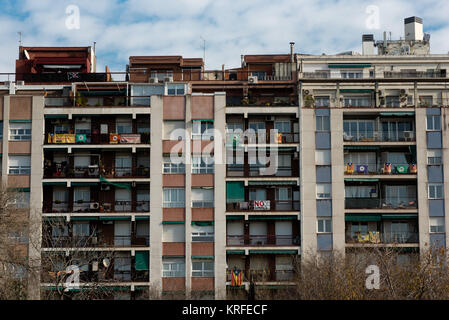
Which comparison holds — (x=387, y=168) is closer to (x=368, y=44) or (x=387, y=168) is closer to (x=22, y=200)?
(x=368, y=44)

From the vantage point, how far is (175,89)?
6041 centimetres

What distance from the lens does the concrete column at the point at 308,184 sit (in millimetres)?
55781

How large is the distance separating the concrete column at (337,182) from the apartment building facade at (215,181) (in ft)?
0.27

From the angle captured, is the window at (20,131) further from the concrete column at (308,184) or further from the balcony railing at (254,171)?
the concrete column at (308,184)

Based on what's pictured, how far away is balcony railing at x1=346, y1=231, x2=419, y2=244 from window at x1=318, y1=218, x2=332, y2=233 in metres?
1.91

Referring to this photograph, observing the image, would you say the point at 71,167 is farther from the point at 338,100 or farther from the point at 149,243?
the point at 338,100

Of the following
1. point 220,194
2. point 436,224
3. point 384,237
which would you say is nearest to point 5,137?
point 220,194

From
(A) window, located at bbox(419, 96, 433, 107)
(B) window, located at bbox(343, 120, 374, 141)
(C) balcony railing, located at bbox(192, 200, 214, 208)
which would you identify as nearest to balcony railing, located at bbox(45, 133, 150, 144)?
(C) balcony railing, located at bbox(192, 200, 214, 208)

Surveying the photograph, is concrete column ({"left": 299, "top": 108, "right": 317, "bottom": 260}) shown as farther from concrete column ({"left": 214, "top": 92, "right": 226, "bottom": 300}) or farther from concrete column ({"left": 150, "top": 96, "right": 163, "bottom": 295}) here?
concrete column ({"left": 150, "top": 96, "right": 163, "bottom": 295})

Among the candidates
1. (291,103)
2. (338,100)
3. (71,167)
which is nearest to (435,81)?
(338,100)

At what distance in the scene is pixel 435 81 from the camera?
199 feet

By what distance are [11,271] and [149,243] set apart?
35.8ft

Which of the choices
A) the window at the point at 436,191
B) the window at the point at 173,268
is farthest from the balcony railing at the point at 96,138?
the window at the point at 436,191

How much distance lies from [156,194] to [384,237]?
18.5 m
